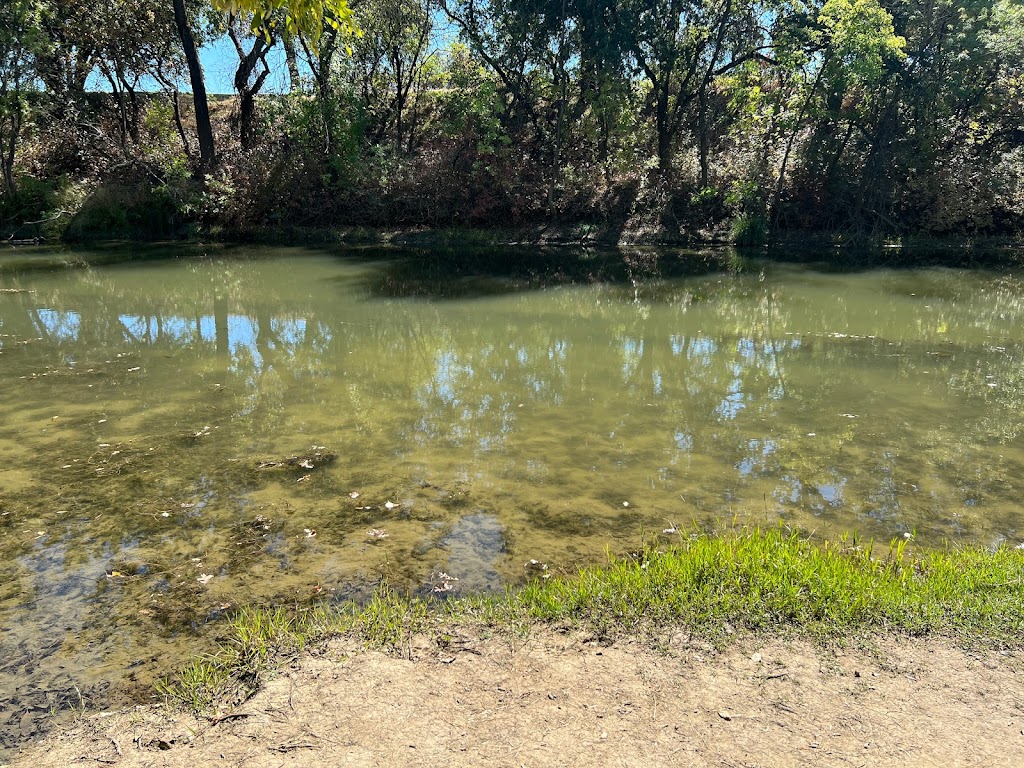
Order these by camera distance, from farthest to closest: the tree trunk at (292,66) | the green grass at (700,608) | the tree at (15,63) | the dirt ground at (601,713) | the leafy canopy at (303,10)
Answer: the tree trunk at (292,66) < the tree at (15,63) < the green grass at (700,608) < the leafy canopy at (303,10) < the dirt ground at (601,713)

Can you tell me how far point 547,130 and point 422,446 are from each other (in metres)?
22.9

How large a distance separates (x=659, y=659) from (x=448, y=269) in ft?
50.2

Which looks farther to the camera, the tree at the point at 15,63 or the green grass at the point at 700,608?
the tree at the point at 15,63

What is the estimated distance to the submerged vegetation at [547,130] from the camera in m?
21.7

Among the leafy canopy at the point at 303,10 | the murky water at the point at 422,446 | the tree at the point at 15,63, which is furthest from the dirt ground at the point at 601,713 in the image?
the tree at the point at 15,63

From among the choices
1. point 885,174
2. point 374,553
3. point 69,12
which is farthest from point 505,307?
point 69,12

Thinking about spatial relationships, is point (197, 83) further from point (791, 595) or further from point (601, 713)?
point (601, 713)

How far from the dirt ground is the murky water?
77 centimetres

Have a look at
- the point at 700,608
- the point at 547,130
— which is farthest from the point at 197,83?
the point at 700,608

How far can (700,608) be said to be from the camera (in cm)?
350

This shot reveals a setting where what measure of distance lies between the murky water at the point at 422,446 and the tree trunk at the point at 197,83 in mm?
13184

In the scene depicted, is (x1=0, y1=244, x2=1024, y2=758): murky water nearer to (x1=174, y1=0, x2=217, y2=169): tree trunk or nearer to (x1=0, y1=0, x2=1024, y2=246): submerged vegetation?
(x1=0, y1=0, x2=1024, y2=246): submerged vegetation

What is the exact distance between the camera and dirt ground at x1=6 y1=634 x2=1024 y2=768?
2.57 m

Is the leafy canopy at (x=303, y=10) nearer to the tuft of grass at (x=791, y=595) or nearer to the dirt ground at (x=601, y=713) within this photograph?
the dirt ground at (x=601, y=713)
